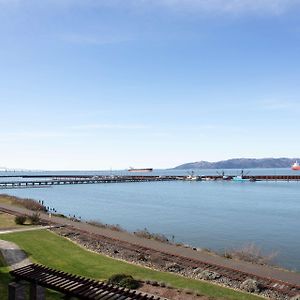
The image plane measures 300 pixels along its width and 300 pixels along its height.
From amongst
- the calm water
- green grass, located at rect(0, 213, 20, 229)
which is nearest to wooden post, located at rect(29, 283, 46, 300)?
the calm water

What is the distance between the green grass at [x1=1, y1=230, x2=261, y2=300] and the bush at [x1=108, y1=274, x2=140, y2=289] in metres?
1.40

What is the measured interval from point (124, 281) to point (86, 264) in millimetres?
6066

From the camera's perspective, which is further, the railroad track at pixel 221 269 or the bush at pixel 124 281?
the railroad track at pixel 221 269

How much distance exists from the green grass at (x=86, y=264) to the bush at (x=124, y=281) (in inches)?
55.1

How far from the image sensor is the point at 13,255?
28.5 meters

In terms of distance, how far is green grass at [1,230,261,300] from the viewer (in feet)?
74.4

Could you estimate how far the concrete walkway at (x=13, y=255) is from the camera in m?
25.9

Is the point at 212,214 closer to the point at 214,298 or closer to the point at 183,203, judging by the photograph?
the point at 183,203

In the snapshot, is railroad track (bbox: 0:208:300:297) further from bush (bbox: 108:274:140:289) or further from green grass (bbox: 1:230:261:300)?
bush (bbox: 108:274:140:289)

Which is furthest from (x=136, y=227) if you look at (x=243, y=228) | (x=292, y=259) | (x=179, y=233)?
(x=292, y=259)

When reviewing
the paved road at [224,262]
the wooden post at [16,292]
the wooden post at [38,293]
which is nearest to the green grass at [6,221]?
the paved road at [224,262]

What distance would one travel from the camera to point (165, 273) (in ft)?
85.5

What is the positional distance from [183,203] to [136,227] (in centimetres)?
3952

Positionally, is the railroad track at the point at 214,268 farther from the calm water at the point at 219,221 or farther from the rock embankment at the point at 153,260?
the calm water at the point at 219,221
